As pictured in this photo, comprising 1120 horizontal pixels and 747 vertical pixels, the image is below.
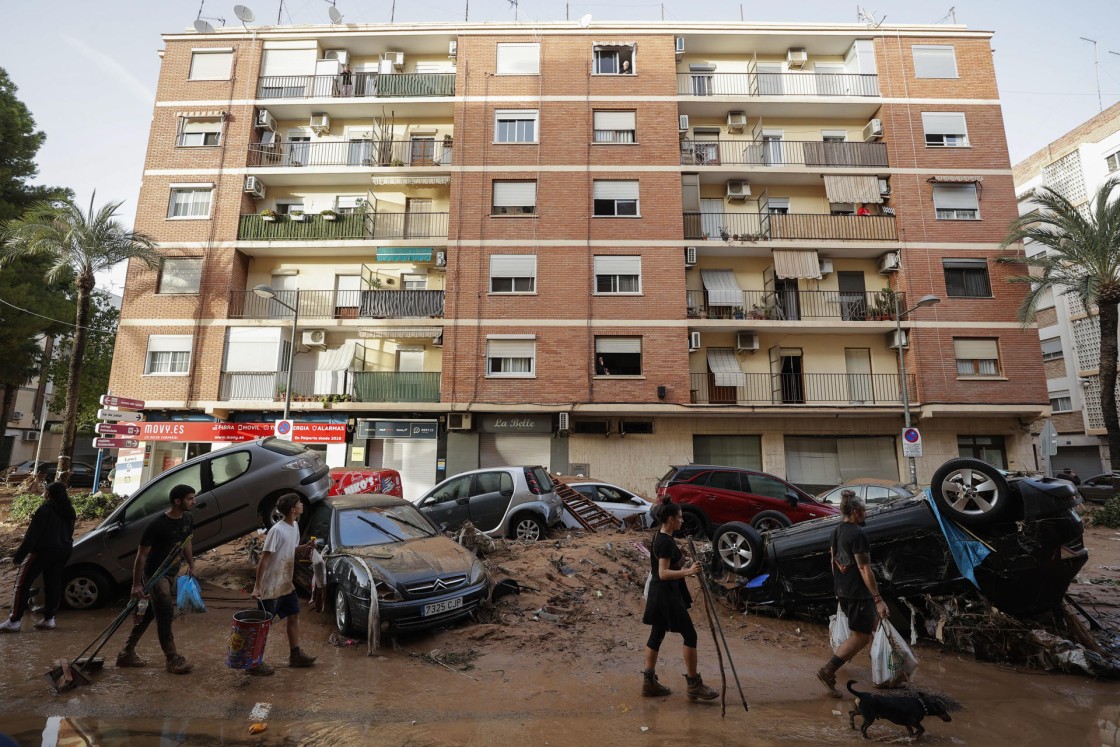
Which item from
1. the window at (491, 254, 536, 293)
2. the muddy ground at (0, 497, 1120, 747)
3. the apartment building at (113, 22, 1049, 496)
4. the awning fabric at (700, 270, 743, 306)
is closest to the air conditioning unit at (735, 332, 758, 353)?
the apartment building at (113, 22, 1049, 496)

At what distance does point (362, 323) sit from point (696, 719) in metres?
18.1

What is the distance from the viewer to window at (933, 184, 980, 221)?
68.7 feet

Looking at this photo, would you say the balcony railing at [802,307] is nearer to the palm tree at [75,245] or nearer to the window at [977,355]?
the window at [977,355]

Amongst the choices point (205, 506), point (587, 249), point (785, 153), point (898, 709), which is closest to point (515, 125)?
point (587, 249)

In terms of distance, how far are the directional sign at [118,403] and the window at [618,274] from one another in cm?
1476

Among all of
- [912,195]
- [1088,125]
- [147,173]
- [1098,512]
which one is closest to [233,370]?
[147,173]

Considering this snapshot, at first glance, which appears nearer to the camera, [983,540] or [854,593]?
[854,593]

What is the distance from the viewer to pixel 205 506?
7805 mm

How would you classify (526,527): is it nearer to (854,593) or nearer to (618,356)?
(854,593)

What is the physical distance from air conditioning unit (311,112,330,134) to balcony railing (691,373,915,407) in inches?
677

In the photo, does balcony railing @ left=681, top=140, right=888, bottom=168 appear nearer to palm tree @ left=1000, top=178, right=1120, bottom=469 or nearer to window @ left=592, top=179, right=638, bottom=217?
window @ left=592, top=179, right=638, bottom=217

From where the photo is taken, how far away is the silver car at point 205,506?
7.51 m

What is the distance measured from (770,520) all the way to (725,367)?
32.9 ft

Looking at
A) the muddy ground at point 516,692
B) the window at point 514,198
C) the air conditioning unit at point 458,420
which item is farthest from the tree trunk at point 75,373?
the window at point 514,198
